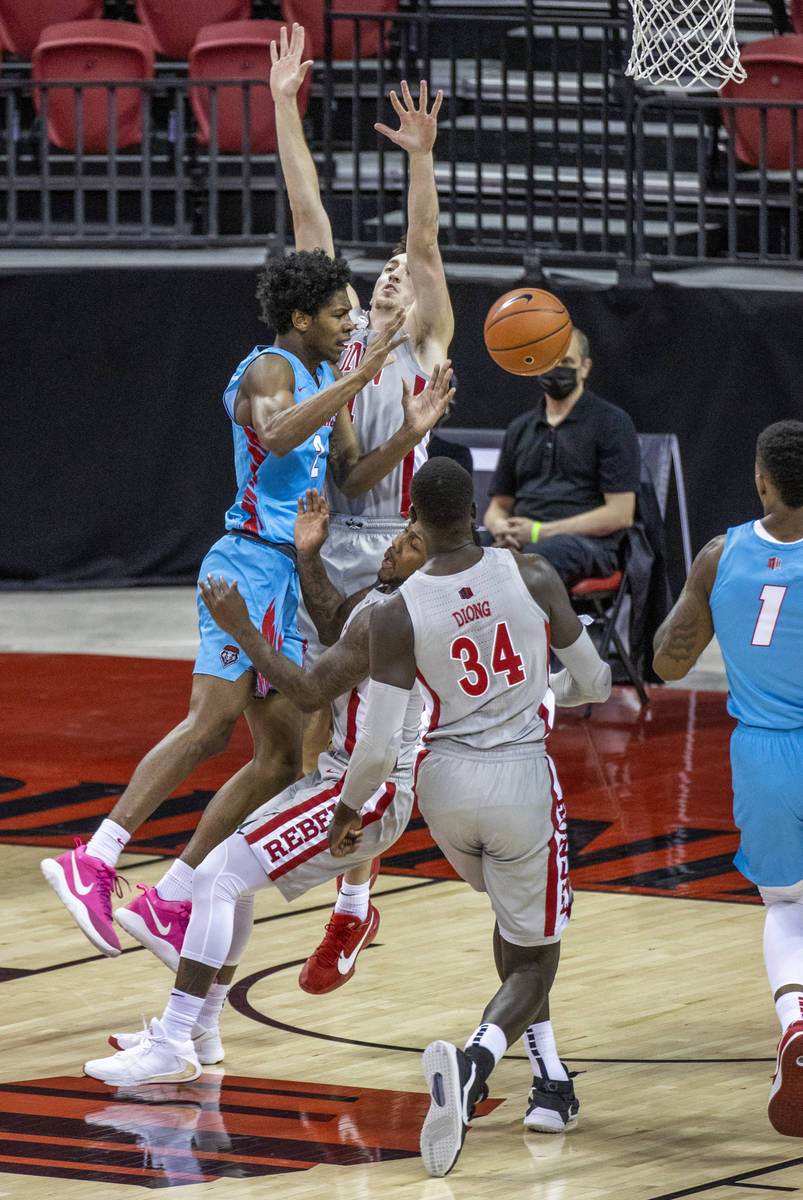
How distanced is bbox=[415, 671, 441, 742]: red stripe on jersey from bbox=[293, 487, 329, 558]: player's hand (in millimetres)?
616

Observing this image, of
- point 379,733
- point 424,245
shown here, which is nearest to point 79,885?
point 379,733

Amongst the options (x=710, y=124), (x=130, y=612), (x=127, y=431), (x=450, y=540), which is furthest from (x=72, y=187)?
(x=450, y=540)

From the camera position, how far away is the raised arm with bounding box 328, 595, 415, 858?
14.7ft

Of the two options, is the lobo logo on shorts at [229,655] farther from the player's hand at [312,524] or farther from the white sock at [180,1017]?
the white sock at [180,1017]

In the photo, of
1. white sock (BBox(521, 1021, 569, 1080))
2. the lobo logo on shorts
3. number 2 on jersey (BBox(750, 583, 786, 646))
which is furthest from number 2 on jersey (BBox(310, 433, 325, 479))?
white sock (BBox(521, 1021, 569, 1080))

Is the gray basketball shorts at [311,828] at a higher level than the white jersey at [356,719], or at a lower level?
lower

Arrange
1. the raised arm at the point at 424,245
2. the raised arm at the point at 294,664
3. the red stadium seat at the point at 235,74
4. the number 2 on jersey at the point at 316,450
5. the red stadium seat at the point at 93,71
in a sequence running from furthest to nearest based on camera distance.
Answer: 1. the red stadium seat at the point at 93,71
2. the red stadium seat at the point at 235,74
3. the raised arm at the point at 424,245
4. the number 2 on jersey at the point at 316,450
5. the raised arm at the point at 294,664

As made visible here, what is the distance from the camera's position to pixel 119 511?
1273 cm

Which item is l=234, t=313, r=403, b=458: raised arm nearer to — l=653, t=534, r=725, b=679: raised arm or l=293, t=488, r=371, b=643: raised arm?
l=293, t=488, r=371, b=643: raised arm

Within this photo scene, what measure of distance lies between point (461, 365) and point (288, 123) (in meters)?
5.37

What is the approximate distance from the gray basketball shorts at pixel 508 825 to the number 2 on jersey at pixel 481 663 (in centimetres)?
16

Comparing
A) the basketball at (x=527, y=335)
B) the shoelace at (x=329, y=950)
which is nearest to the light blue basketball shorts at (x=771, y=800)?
the shoelace at (x=329, y=950)

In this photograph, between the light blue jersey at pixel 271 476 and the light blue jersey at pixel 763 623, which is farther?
the light blue jersey at pixel 271 476

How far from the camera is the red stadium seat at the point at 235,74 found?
12.9 meters
